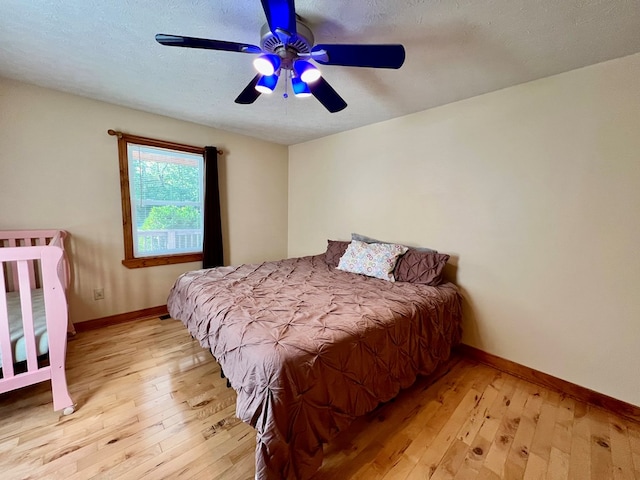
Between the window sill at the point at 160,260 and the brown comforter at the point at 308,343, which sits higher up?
the window sill at the point at 160,260

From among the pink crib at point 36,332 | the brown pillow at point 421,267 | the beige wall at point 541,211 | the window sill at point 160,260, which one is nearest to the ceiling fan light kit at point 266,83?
the pink crib at point 36,332

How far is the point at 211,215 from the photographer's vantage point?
3291 millimetres

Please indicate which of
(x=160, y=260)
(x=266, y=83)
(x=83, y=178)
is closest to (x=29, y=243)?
(x=83, y=178)

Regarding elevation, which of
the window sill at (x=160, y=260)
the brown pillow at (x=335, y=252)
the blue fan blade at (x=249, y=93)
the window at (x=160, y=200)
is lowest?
the window sill at (x=160, y=260)

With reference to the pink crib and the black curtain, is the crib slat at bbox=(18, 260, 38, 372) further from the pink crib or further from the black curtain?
the black curtain

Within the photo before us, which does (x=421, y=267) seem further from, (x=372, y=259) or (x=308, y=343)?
(x=308, y=343)

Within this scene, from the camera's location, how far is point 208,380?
1.98 meters

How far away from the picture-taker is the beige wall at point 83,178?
226cm

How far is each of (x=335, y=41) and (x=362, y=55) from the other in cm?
40

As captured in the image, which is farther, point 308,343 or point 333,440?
point 333,440

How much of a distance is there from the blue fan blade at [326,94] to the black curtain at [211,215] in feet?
6.43

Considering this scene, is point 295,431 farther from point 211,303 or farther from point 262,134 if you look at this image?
point 262,134

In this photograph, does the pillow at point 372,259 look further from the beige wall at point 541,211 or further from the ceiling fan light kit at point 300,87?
the ceiling fan light kit at point 300,87

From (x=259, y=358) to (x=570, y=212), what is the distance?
229 centimetres
